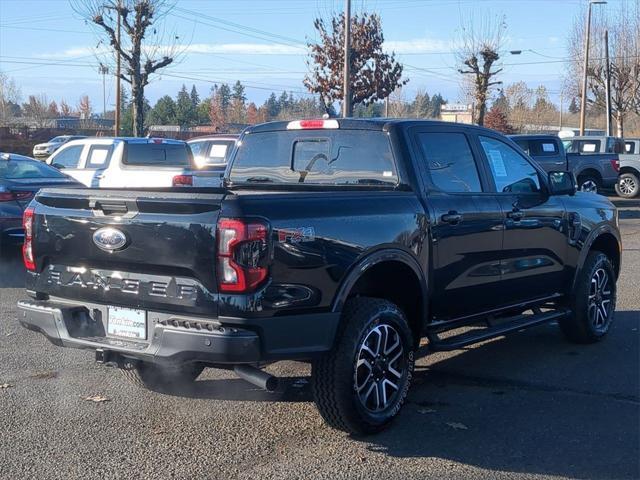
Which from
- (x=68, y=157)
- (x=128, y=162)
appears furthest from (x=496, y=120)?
(x=128, y=162)

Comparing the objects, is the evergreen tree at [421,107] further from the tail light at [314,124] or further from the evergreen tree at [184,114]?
the tail light at [314,124]

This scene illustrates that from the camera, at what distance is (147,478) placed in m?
4.29

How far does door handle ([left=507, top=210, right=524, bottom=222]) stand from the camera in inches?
247

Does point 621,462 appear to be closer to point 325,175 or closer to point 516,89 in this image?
point 325,175

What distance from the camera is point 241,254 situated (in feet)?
13.8

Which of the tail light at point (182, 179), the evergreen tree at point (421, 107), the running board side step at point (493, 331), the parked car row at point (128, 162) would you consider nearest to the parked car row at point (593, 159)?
the parked car row at point (128, 162)

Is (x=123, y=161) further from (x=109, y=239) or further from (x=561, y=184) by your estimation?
(x=109, y=239)

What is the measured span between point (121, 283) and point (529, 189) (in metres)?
3.53

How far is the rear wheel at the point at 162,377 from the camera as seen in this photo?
18.5 ft

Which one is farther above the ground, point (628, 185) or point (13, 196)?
point (628, 185)

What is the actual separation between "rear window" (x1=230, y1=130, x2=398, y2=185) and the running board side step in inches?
44.9

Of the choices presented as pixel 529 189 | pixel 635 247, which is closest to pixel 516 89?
pixel 635 247

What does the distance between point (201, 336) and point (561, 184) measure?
12.6 ft

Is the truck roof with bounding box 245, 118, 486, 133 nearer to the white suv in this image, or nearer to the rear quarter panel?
the rear quarter panel
